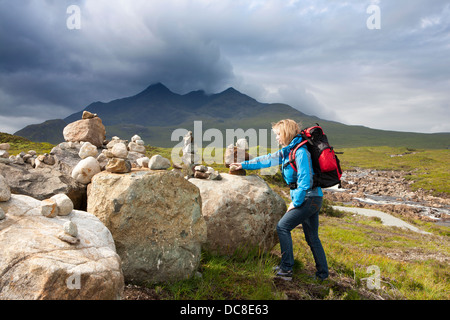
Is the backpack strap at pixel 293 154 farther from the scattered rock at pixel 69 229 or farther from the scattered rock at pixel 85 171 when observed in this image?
the scattered rock at pixel 85 171

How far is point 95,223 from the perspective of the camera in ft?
15.3

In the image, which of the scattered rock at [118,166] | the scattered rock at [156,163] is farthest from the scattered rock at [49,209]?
the scattered rock at [156,163]

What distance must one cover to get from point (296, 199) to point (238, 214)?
208 cm

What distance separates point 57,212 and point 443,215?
48.5 meters

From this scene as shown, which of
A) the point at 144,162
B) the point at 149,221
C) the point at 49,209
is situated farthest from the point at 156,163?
the point at 49,209

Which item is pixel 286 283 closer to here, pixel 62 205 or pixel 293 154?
pixel 293 154

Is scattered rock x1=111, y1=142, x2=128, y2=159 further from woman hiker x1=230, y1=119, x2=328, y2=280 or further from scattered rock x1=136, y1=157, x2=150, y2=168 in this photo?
woman hiker x1=230, y1=119, x2=328, y2=280

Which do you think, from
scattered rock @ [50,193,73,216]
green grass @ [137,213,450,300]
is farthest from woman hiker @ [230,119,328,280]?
scattered rock @ [50,193,73,216]

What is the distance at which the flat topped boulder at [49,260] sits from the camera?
119 inches

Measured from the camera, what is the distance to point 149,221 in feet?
18.2

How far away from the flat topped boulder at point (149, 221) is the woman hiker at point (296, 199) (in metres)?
2.01

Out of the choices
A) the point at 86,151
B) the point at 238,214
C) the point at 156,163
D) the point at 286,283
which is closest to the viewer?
the point at 156,163
